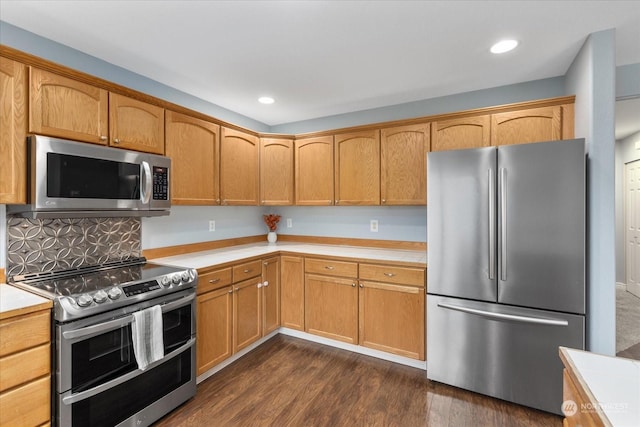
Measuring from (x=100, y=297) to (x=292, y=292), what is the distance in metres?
1.78

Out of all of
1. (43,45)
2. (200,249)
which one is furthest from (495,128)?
(43,45)

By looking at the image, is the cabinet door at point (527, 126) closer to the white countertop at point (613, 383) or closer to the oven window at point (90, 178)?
the white countertop at point (613, 383)

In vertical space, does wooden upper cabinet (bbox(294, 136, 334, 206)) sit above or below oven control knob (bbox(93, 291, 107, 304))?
above

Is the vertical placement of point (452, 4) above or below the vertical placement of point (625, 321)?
above

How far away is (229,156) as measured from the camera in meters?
3.02

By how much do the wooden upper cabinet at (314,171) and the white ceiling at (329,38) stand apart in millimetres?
657

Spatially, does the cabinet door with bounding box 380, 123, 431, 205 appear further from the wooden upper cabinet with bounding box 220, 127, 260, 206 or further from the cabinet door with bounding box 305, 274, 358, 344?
the wooden upper cabinet with bounding box 220, 127, 260, 206

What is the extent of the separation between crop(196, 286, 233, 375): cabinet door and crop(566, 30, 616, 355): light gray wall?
259cm

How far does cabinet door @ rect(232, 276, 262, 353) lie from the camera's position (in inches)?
104

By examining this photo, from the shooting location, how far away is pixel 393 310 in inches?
103

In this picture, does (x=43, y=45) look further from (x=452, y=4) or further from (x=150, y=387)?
(x=452, y=4)

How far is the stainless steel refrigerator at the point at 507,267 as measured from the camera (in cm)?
195

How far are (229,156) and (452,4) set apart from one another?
220cm

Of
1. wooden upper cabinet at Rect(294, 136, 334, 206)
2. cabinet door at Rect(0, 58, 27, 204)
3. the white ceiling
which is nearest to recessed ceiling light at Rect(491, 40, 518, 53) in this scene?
the white ceiling
